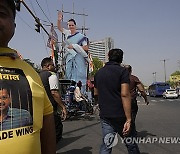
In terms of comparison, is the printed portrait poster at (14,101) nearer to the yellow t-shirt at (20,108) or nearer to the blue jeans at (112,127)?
the yellow t-shirt at (20,108)

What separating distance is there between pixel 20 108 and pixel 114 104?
2130 mm

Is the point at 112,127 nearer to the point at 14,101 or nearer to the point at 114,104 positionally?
the point at 114,104

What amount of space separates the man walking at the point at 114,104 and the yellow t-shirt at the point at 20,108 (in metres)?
1.95

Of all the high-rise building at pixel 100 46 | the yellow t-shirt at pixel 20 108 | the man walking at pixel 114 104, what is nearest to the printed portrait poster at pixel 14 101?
the yellow t-shirt at pixel 20 108

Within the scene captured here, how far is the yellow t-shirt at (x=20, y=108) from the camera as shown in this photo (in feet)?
3.50

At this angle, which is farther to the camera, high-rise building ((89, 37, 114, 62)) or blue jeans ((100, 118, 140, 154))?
high-rise building ((89, 37, 114, 62))

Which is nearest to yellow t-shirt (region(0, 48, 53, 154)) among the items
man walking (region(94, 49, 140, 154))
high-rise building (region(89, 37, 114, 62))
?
man walking (region(94, 49, 140, 154))

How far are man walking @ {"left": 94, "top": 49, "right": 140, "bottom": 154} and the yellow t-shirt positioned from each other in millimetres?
1950

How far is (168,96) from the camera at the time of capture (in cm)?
3228

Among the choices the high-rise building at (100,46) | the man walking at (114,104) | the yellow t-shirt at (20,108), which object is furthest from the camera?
the high-rise building at (100,46)

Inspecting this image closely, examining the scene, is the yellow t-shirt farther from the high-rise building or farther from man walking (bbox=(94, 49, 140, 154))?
the high-rise building

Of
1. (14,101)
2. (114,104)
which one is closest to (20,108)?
(14,101)

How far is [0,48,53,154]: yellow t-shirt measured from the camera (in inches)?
42.0

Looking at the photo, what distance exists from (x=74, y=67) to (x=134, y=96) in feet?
37.0
